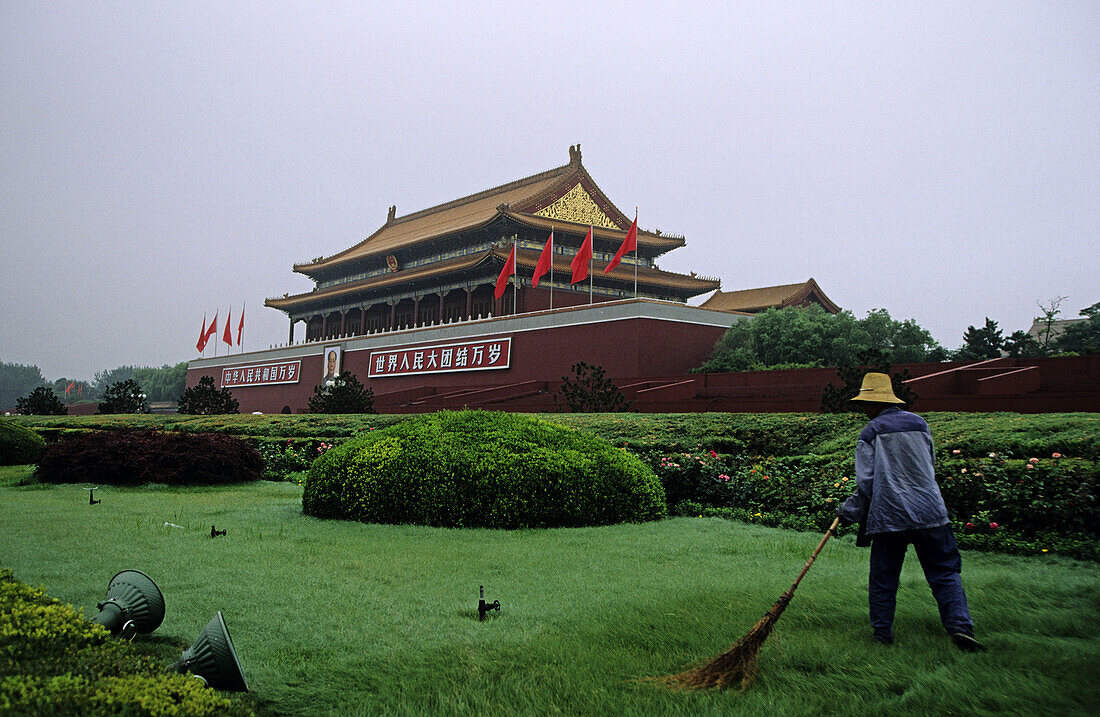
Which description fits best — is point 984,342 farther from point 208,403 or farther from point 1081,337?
point 208,403

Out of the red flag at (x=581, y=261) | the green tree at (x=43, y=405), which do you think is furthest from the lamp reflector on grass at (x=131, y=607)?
the green tree at (x=43, y=405)

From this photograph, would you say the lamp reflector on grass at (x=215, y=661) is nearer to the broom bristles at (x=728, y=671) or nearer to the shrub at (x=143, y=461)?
the broom bristles at (x=728, y=671)

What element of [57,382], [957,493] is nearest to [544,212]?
[957,493]

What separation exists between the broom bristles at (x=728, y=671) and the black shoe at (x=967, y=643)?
31.2 inches

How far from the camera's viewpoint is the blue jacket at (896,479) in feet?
9.70

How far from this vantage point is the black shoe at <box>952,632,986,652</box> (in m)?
2.73

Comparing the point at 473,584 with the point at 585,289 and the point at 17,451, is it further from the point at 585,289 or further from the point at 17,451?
the point at 585,289

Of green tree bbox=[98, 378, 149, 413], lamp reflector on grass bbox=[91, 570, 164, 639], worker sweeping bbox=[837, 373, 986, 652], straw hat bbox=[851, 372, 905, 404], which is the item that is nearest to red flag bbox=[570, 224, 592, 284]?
green tree bbox=[98, 378, 149, 413]

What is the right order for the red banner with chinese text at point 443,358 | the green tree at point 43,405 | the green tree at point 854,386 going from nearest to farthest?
the green tree at point 854,386
the red banner with chinese text at point 443,358
the green tree at point 43,405

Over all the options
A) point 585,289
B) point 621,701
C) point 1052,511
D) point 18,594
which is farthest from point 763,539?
point 585,289

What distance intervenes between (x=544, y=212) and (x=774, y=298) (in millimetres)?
8486

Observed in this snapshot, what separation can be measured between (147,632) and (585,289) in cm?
2322

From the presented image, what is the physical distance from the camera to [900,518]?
2.96m

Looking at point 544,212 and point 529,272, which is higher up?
point 544,212
